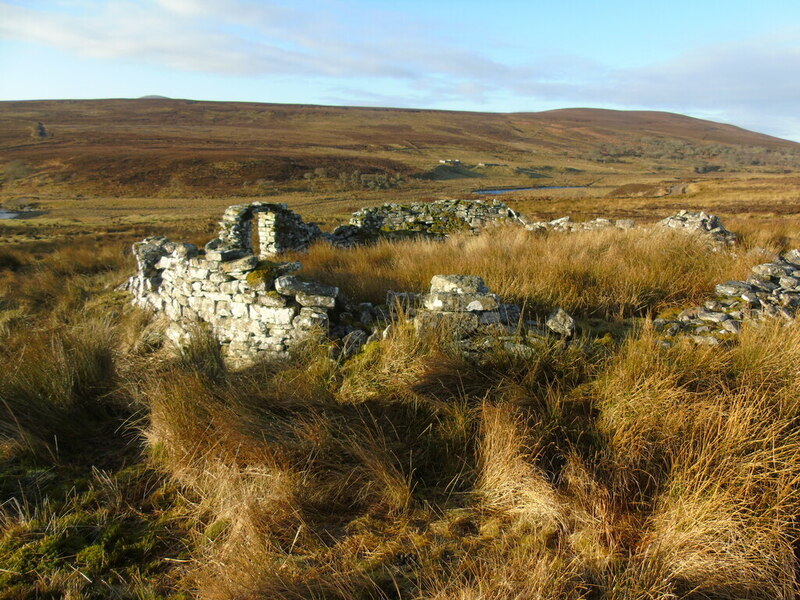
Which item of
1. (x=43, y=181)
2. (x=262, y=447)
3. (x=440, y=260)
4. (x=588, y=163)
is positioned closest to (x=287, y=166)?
(x=43, y=181)

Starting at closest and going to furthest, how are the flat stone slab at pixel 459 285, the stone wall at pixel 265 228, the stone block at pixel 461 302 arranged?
the stone block at pixel 461 302 → the flat stone slab at pixel 459 285 → the stone wall at pixel 265 228

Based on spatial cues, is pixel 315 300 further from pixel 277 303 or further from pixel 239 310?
pixel 239 310

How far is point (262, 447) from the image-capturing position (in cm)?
275

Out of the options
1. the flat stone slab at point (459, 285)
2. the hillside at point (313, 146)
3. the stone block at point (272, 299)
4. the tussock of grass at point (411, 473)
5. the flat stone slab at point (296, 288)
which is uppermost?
the hillside at point (313, 146)

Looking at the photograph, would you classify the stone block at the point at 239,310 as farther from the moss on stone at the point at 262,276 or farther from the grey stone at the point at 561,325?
the grey stone at the point at 561,325

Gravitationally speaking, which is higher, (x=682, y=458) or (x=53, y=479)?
(x=682, y=458)

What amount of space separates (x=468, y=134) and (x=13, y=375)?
5010 inches

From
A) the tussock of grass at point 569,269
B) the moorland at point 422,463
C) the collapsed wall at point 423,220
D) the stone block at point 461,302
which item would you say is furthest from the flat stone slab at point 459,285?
the collapsed wall at point 423,220

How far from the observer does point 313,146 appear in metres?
82.4

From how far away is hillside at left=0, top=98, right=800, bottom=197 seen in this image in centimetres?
5331

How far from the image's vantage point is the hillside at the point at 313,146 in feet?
175

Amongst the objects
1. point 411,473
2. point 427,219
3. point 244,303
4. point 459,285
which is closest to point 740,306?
point 459,285

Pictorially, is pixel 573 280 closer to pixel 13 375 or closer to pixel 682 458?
pixel 682 458

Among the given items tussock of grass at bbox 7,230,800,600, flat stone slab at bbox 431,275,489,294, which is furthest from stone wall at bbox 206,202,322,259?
tussock of grass at bbox 7,230,800,600
